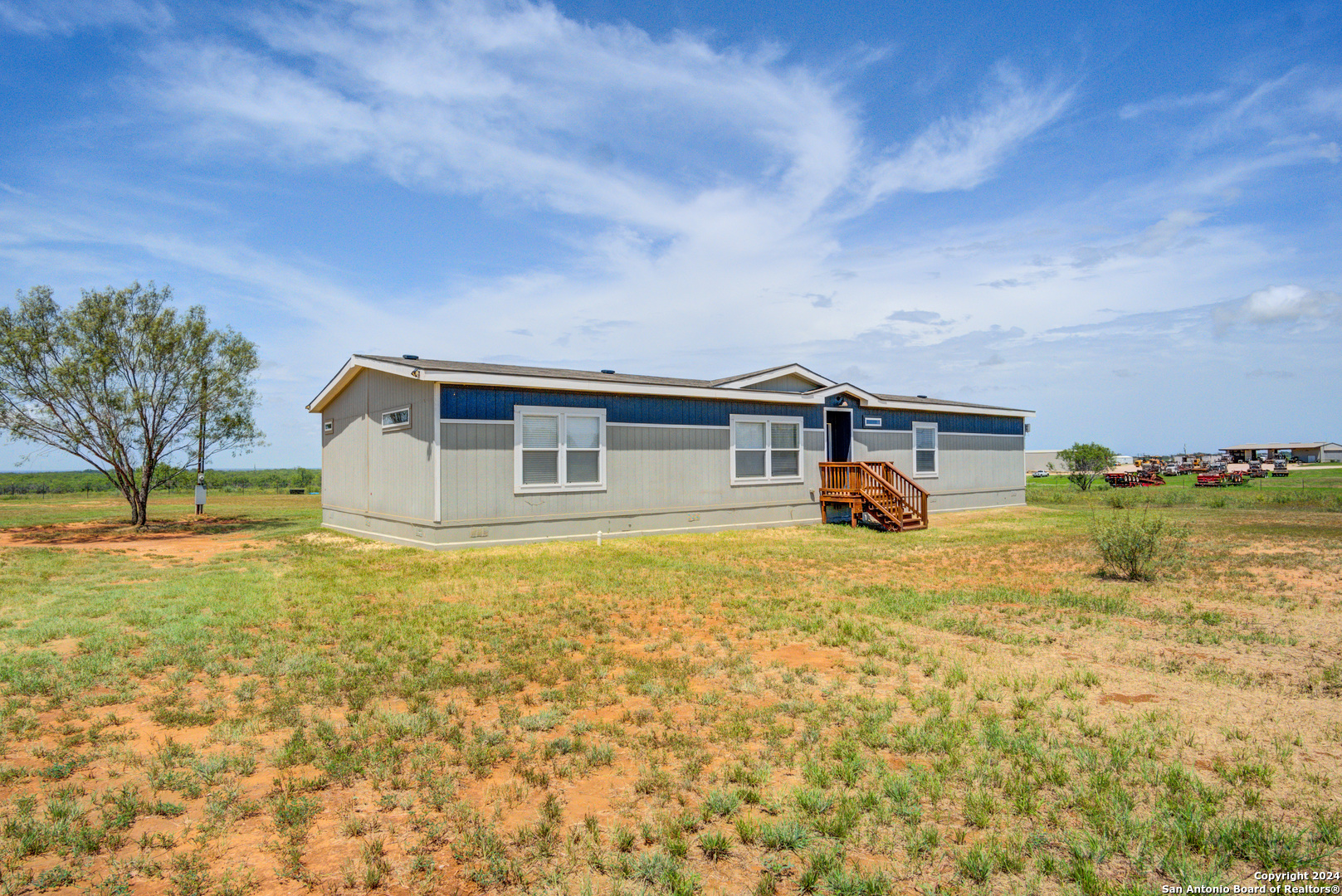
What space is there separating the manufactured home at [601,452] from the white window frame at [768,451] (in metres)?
0.03

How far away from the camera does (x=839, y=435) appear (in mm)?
19500

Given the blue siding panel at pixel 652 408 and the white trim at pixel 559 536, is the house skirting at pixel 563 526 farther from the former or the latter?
the blue siding panel at pixel 652 408

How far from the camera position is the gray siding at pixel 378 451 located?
509 inches

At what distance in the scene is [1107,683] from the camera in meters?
5.35

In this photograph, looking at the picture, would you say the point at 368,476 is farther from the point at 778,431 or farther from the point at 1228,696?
the point at 1228,696

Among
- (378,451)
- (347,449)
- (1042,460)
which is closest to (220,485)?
(347,449)

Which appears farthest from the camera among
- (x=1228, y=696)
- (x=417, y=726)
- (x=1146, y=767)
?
(x=1228, y=696)

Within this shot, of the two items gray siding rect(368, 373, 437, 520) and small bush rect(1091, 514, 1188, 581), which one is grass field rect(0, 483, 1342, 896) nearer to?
small bush rect(1091, 514, 1188, 581)

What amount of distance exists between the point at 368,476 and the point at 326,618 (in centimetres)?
857

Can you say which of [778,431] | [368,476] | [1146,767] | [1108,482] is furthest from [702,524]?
[1108,482]

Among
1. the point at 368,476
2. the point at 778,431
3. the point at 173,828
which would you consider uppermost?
the point at 778,431

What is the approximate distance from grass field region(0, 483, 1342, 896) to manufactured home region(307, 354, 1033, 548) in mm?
3833

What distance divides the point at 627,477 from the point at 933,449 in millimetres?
10865

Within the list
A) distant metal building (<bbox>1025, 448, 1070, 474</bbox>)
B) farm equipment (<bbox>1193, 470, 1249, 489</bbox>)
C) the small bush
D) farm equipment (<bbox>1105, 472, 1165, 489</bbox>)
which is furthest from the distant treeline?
distant metal building (<bbox>1025, 448, 1070, 474</bbox>)
